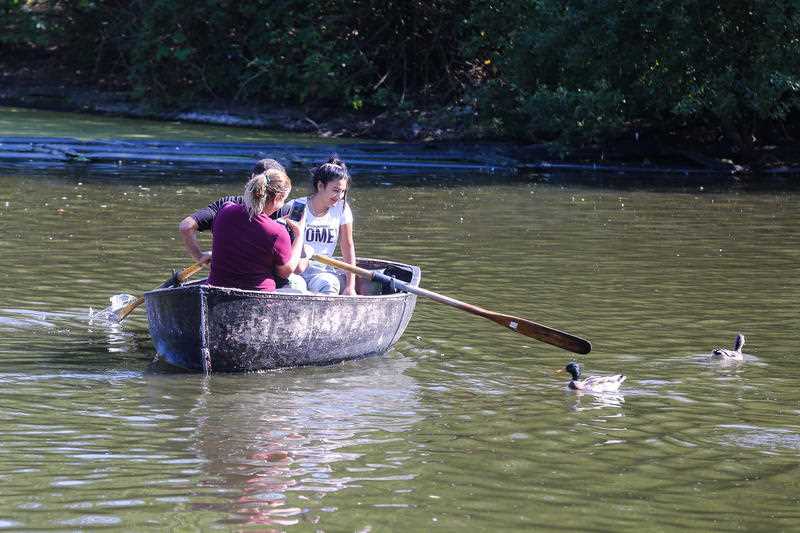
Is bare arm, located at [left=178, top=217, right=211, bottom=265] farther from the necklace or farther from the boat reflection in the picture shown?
the boat reflection

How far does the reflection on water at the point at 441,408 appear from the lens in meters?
5.27

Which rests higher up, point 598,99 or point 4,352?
point 598,99

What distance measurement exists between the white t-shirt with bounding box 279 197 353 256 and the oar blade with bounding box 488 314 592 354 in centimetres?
118

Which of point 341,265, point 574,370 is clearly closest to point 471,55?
point 341,265

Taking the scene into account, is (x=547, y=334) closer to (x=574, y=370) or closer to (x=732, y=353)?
(x=574, y=370)

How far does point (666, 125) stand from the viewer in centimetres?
2312

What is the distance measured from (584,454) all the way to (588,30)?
15.6 metres

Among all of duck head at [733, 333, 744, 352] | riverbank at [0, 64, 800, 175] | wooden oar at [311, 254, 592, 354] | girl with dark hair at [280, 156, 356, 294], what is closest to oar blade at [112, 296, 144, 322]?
girl with dark hair at [280, 156, 356, 294]

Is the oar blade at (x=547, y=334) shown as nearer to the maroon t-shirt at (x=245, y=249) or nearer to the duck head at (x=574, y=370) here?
the duck head at (x=574, y=370)

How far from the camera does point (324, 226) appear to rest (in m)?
8.62

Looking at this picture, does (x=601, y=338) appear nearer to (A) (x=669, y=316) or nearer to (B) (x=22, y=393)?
(A) (x=669, y=316)

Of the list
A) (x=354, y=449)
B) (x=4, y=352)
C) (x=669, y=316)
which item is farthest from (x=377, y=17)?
(x=354, y=449)

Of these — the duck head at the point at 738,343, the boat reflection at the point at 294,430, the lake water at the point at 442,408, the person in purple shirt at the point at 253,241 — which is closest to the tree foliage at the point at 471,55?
the lake water at the point at 442,408

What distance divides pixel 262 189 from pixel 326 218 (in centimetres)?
117
